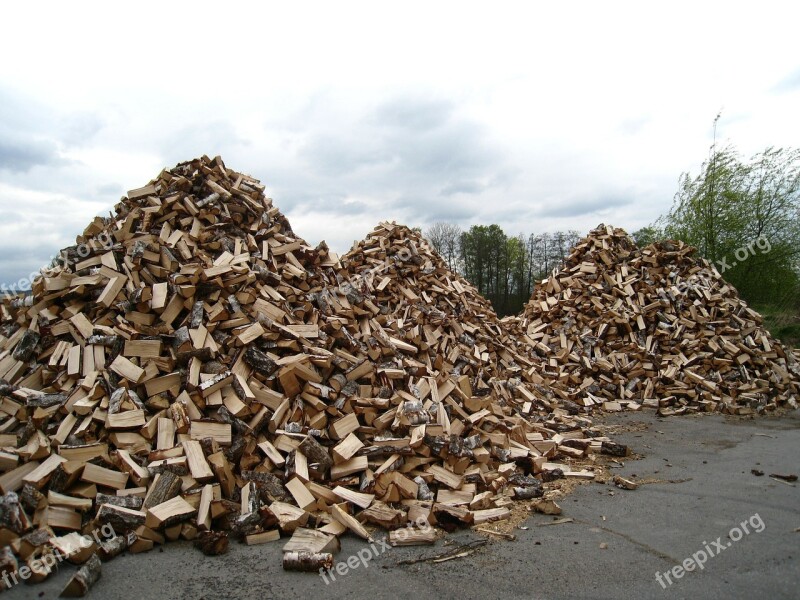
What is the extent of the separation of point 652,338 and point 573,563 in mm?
7995

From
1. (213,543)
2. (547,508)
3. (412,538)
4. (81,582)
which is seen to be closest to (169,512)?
(213,543)

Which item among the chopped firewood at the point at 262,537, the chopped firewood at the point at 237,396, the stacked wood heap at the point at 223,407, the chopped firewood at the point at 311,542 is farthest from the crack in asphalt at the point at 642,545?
the chopped firewood at the point at 262,537

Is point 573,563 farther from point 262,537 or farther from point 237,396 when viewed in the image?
point 237,396

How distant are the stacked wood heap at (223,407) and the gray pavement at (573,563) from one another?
19 centimetres

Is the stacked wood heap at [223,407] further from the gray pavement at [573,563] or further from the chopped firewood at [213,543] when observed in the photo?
the gray pavement at [573,563]

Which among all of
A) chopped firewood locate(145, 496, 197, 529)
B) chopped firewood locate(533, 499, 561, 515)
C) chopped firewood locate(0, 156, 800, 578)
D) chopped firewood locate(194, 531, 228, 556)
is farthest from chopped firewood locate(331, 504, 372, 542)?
chopped firewood locate(533, 499, 561, 515)

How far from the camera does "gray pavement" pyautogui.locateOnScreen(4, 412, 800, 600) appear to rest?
9.05 ft

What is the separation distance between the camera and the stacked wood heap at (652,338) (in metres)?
8.93

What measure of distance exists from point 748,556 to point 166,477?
13.6 ft

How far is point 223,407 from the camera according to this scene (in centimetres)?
395

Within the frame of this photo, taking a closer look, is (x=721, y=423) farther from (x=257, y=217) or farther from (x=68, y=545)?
(x=68, y=545)

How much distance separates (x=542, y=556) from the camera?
3184mm

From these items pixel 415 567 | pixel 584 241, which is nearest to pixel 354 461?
pixel 415 567

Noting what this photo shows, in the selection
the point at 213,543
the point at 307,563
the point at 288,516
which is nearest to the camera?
the point at 307,563
